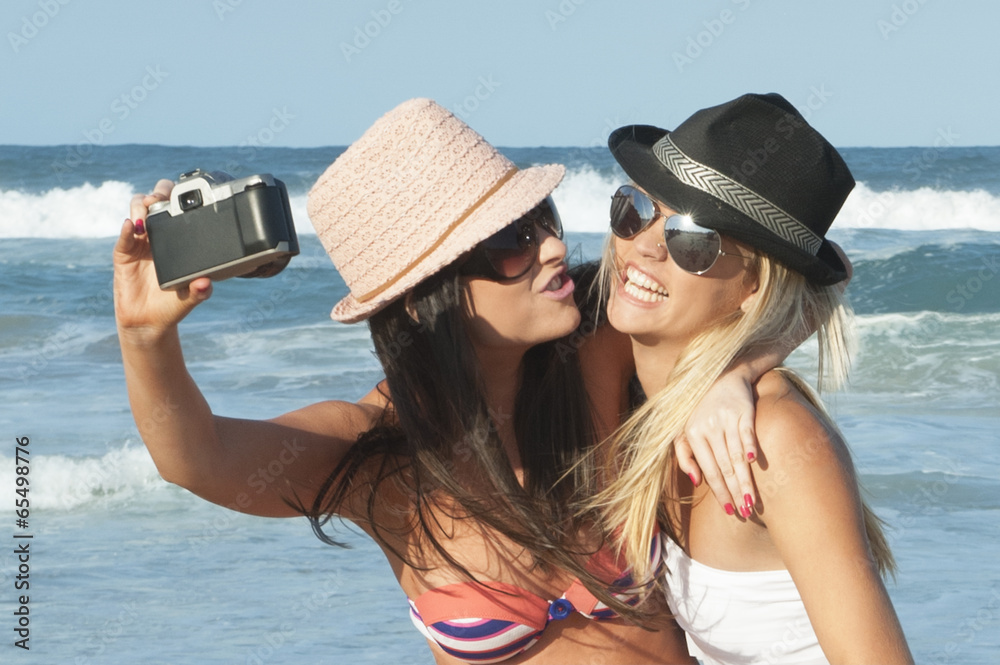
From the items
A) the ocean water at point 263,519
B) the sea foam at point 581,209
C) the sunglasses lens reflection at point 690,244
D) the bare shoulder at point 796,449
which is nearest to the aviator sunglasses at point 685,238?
the sunglasses lens reflection at point 690,244

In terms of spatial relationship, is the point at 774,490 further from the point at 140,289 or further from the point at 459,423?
the point at 140,289

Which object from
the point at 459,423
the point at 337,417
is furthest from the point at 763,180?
the point at 337,417

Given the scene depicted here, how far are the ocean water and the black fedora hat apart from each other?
2.42 m

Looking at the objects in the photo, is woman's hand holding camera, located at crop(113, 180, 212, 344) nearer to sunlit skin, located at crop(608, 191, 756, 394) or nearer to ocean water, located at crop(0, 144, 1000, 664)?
sunlit skin, located at crop(608, 191, 756, 394)

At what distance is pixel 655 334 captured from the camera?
2688 mm

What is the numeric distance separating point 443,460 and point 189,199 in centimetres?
111

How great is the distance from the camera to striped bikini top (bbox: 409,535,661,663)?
8.64 feet

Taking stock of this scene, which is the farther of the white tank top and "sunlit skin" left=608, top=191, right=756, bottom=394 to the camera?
"sunlit skin" left=608, top=191, right=756, bottom=394

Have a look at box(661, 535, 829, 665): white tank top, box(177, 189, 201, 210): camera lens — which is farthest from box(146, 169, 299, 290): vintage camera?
box(661, 535, 829, 665): white tank top

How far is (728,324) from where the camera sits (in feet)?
8.68

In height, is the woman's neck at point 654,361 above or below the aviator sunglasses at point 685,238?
below

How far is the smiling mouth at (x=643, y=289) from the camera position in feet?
8.84

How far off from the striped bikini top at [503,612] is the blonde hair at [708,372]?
7cm

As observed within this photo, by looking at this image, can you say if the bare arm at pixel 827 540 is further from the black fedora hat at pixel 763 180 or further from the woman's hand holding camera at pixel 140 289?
the woman's hand holding camera at pixel 140 289
